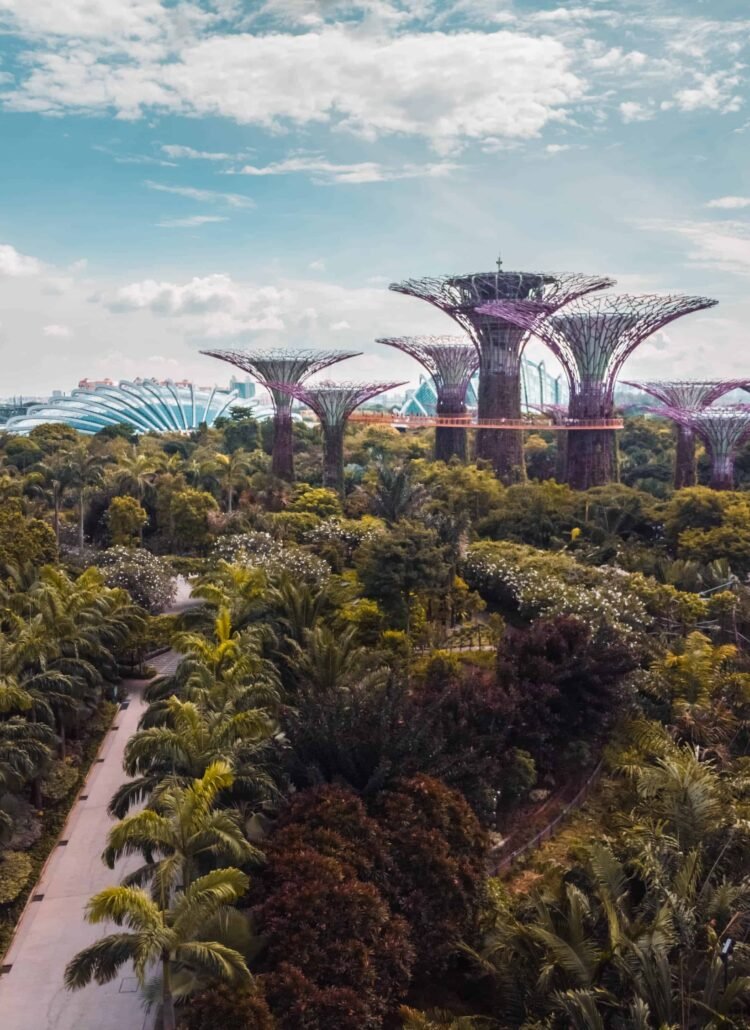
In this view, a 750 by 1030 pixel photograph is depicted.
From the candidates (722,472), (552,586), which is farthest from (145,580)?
(722,472)

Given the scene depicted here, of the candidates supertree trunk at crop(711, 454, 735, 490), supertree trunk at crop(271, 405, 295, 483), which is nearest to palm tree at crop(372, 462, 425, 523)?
supertree trunk at crop(271, 405, 295, 483)

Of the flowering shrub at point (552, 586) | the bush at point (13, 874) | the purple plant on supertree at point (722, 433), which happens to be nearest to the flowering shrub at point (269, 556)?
the flowering shrub at point (552, 586)

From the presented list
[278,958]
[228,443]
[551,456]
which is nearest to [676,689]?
[278,958]

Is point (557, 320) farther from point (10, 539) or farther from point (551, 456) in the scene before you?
point (10, 539)

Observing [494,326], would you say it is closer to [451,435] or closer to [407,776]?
[451,435]

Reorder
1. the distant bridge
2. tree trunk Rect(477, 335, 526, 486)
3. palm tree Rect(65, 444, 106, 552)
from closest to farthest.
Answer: palm tree Rect(65, 444, 106, 552), the distant bridge, tree trunk Rect(477, 335, 526, 486)

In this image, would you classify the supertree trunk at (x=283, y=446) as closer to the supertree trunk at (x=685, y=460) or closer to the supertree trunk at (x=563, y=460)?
the supertree trunk at (x=563, y=460)

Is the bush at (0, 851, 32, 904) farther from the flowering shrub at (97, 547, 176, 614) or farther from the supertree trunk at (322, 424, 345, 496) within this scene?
the supertree trunk at (322, 424, 345, 496)
